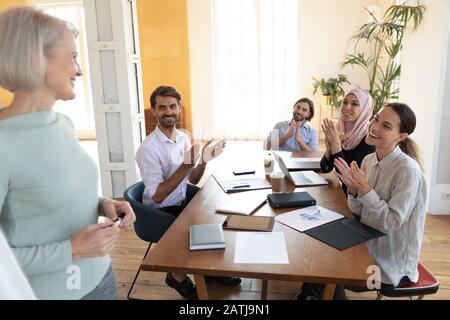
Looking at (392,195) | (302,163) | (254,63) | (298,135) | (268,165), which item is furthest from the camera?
(254,63)

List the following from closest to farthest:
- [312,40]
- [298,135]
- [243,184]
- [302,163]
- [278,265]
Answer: [278,265] < [243,184] < [302,163] < [298,135] < [312,40]

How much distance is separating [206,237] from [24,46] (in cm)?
88

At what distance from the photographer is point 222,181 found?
2.23 m

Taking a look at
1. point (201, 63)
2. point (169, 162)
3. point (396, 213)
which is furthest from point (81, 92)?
point (396, 213)

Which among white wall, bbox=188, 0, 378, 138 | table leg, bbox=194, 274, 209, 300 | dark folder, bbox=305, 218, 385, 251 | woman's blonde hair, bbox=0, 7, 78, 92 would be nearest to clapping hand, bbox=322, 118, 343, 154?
dark folder, bbox=305, 218, 385, 251

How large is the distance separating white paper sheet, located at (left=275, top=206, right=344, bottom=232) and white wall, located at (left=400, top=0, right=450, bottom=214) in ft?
7.48

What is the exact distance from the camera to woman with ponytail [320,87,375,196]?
229 cm

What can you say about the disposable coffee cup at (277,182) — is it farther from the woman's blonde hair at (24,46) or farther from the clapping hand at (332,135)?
the woman's blonde hair at (24,46)

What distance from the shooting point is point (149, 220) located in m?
1.98

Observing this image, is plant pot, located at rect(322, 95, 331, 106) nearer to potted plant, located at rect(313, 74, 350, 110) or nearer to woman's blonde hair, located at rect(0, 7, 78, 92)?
potted plant, located at rect(313, 74, 350, 110)

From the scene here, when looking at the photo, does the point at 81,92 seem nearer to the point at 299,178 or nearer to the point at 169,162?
the point at 169,162

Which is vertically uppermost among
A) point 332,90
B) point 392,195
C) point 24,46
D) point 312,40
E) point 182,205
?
point 312,40

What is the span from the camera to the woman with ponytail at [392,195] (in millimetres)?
1529
